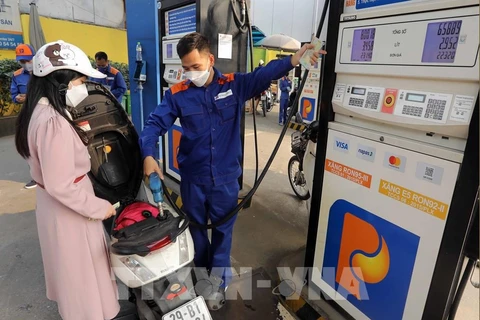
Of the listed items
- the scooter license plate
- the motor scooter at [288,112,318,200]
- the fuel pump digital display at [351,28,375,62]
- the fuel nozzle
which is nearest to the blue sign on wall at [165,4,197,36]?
the motor scooter at [288,112,318,200]

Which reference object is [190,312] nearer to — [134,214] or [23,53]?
[134,214]

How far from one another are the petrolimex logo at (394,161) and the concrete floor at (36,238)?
1303 millimetres

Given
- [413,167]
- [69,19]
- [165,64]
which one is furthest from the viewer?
[69,19]

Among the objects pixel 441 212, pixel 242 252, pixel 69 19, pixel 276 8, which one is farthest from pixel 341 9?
pixel 276 8

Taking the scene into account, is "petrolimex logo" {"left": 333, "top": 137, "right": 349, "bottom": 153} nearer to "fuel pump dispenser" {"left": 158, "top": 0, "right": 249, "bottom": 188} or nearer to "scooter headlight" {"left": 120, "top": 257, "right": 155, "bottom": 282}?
"scooter headlight" {"left": 120, "top": 257, "right": 155, "bottom": 282}

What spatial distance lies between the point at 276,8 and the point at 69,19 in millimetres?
11165

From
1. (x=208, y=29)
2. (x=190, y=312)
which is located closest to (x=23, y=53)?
(x=208, y=29)

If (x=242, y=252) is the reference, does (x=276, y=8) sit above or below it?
above

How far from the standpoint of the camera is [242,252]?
280 cm

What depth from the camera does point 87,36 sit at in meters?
10.7

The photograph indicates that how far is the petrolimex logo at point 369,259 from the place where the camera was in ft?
5.24

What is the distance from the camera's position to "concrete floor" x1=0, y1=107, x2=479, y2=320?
220cm

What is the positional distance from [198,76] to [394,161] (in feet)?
3.67

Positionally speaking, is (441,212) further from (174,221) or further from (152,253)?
(152,253)
